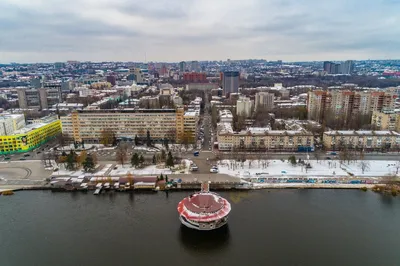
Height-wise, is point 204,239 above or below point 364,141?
below

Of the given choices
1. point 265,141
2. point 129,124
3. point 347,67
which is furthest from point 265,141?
point 347,67

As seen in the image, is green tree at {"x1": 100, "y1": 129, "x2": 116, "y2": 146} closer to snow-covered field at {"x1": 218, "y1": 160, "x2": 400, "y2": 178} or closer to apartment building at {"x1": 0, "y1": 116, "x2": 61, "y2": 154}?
apartment building at {"x1": 0, "y1": 116, "x2": 61, "y2": 154}

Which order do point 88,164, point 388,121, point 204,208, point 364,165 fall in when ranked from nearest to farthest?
point 204,208 < point 88,164 < point 364,165 < point 388,121

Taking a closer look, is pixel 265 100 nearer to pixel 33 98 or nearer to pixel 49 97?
pixel 49 97

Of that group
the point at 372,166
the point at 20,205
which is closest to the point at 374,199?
the point at 372,166

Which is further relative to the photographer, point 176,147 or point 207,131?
point 207,131

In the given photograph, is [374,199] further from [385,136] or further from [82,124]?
[82,124]

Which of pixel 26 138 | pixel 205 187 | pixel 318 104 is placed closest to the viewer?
pixel 205 187
